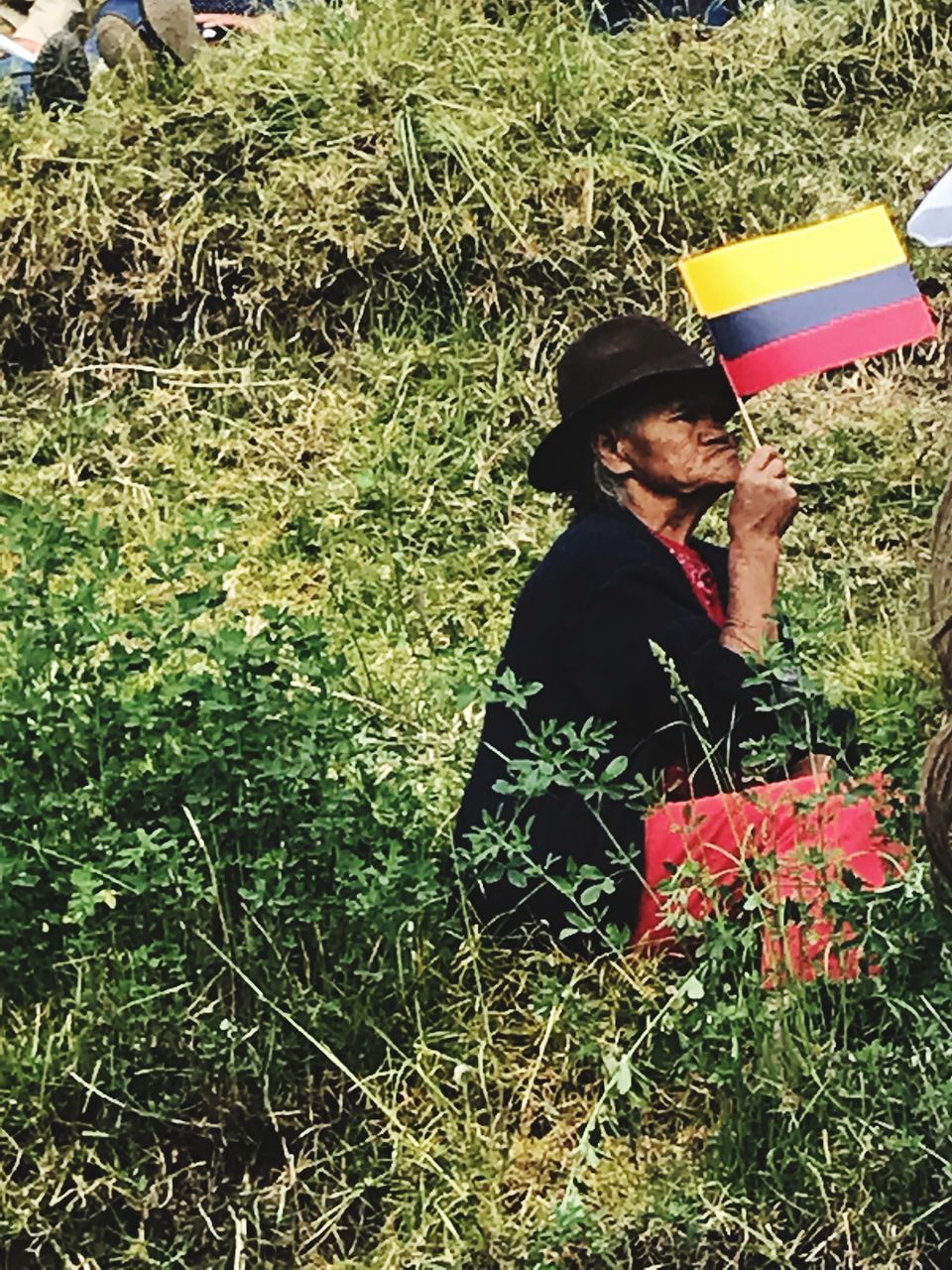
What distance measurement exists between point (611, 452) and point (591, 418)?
0.24 ft

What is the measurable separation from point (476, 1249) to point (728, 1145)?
397 millimetres

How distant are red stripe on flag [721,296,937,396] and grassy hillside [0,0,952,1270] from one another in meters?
0.46

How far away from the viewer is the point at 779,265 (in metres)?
3.96

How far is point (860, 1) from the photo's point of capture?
24.5 ft

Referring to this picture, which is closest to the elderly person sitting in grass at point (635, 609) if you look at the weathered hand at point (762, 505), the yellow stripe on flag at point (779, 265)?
the weathered hand at point (762, 505)

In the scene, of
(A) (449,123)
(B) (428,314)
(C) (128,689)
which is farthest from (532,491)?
(C) (128,689)

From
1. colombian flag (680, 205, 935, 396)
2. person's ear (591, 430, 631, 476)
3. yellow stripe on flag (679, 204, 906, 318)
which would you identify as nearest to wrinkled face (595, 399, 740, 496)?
person's ear (591, 430, 631, 476)

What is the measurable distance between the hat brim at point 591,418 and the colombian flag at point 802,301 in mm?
51

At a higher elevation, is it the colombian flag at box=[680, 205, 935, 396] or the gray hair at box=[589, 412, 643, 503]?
the colombian flag at box=[680, 205, 935, 396]

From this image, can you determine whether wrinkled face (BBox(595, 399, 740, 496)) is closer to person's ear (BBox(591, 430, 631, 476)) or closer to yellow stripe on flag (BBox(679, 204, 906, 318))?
person's ear (BBox(591, 430, 631, 476))

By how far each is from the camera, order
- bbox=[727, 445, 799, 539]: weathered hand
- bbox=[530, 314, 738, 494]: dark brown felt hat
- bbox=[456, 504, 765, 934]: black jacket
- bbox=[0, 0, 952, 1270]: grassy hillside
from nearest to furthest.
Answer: bbox=[0, 0, 952, 1270]: grassy hillside, bbox=[456, 504, 765, 934]: black jacket, bbox=[727, 445, 799, 539]: weathered hand, bbox=[530, 314, 738, 494]: dark brown felt hat

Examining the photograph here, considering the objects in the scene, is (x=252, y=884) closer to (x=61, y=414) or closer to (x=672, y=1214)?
(x=672, y=1214)

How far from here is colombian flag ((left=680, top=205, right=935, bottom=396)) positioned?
13.0 feet

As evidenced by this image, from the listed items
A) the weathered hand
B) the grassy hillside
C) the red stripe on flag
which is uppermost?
the red stripe on flag
